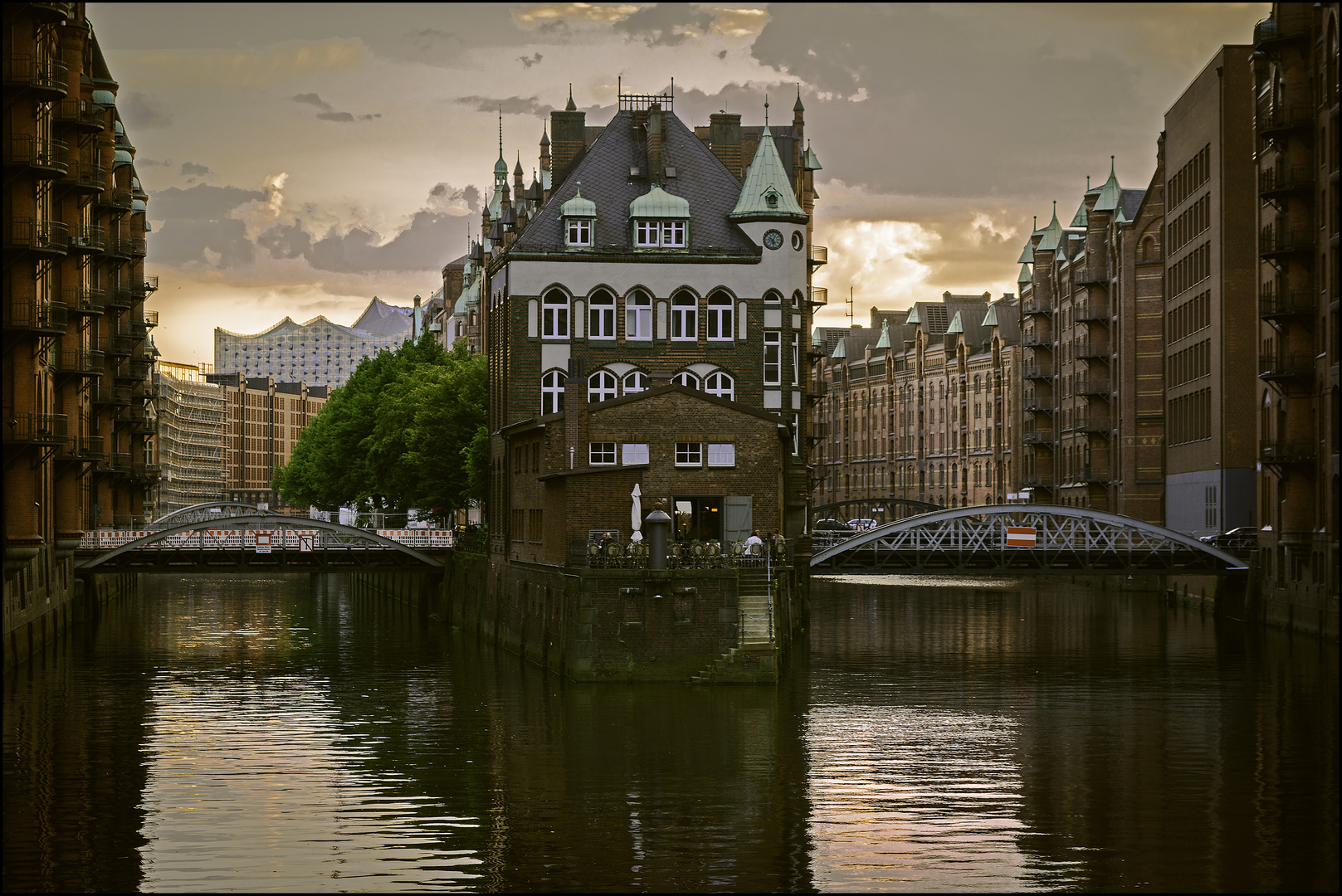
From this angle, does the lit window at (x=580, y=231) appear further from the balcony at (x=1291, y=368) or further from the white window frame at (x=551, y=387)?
the balcony at (x=1291, y=368)

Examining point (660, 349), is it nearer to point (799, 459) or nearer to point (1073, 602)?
point (799, 459)

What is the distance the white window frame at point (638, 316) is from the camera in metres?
76.0

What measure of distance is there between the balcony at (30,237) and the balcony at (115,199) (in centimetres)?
3282

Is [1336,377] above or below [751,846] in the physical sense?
above

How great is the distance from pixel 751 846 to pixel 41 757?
1858 cm

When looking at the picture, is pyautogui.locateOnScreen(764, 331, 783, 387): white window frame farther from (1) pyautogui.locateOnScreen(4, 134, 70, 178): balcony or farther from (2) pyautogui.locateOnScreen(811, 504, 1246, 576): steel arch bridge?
(1) pyautogui.locateOnScreen(4, 134, 70, 178): balcony

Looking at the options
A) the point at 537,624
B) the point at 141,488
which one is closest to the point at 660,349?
the point at 537,624

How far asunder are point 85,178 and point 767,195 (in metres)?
26.9

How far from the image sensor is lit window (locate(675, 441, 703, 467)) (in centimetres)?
6159

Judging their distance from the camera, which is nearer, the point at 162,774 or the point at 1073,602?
the point at 162,774

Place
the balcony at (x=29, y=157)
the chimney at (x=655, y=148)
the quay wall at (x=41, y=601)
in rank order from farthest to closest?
the chimney at (x=655, y=148) < the quay wall at (x=41, y=601) < the balcony at (x=29, y=157)

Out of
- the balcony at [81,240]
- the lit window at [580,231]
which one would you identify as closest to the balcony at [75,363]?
the balcony at [81,240]

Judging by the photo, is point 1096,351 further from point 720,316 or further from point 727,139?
point 720,316

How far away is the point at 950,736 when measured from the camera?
4847cm
